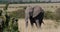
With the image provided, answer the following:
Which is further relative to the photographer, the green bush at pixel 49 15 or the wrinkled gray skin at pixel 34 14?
the green bush at pixel 49 15

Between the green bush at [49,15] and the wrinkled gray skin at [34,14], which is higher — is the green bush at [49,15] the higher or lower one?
the lower one

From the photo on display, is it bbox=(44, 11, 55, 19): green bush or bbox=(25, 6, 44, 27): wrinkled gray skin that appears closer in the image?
bbox=(25, 6, 44, 27): wrinkled gray skin

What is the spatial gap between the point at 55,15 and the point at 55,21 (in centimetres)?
46

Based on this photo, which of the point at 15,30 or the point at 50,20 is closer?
the point at 15,30

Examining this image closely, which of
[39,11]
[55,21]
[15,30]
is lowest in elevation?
[55,21]

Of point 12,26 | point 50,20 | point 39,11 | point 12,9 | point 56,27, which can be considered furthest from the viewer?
point 12,9

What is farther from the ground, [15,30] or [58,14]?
[15,30]

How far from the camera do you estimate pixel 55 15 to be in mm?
9453

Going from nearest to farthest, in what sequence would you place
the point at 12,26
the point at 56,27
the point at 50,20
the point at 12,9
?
the point at 12,26, the point at 56,27, the point at 50,20, the point at 12,9

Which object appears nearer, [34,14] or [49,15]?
[34,14]

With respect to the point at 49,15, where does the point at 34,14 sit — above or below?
above

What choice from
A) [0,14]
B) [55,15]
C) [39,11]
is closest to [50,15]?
[55,15]

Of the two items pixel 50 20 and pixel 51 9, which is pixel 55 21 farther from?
pixel 51 9

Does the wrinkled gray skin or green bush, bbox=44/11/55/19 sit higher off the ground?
the wrinkled gray skin
